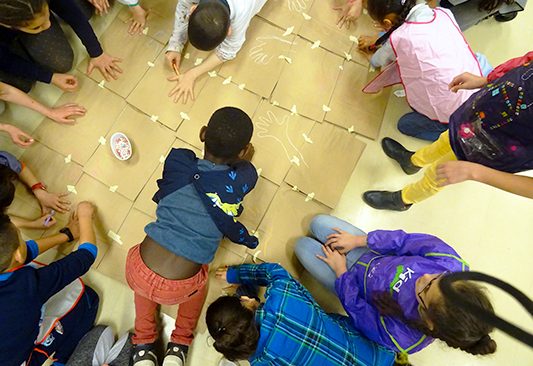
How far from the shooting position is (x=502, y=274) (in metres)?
1.33

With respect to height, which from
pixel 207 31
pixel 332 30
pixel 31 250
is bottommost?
pixel 31 250

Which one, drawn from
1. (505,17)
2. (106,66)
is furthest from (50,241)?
(505,17)

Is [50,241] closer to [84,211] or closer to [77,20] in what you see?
[84,211]

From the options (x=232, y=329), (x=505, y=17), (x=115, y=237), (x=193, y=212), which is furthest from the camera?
(x=505, y=17)

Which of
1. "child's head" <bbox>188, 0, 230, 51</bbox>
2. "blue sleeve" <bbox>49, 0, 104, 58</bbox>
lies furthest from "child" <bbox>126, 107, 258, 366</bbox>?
"blue sleeve" <bbox>49, 0, 104, 58</bbox>

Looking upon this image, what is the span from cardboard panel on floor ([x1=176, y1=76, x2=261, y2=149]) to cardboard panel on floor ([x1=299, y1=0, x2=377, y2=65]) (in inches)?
12.6

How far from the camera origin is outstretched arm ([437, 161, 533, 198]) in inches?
34.4

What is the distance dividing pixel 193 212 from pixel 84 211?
1.57ft

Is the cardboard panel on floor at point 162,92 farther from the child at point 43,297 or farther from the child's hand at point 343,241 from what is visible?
the child's hand at point 343,241

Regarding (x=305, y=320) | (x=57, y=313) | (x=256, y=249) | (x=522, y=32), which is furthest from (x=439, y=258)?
(x=522, y=32)

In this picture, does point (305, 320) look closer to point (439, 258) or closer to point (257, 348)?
point (257, 348)

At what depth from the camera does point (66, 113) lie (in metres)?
1.34

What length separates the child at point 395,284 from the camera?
2.44 ft

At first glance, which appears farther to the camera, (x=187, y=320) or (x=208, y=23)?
(x=187, y=320)
